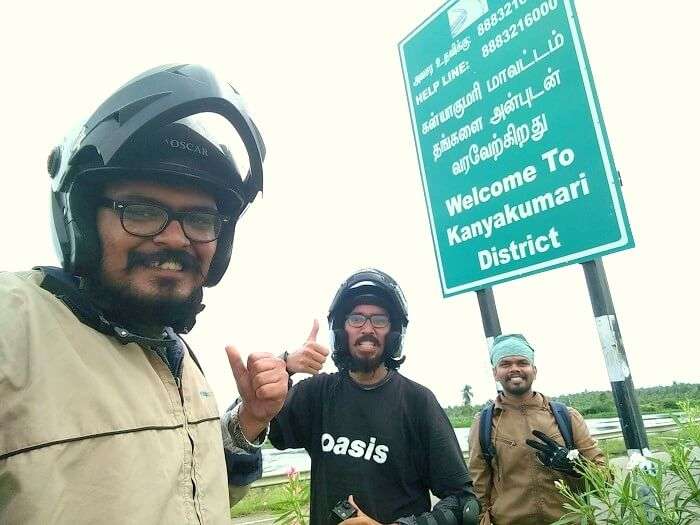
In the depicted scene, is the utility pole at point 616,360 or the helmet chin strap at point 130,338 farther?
the utility pole at point 616,360

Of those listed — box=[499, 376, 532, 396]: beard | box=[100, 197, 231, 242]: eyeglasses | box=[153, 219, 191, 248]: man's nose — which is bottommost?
box=[499, 376, 532, 396]: beard

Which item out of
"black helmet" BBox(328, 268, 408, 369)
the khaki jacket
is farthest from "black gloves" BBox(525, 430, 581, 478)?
the khaki jacket

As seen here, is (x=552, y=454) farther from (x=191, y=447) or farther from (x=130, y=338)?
(x=130, y=338)

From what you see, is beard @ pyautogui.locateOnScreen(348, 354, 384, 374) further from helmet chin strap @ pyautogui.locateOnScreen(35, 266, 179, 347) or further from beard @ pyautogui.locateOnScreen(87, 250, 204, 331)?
helmet chin strap @ pyautogui.locateOnScreen(35, 266, 179, 347)

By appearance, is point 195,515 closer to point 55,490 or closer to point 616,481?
point 55,490

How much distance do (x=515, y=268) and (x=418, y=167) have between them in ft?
3.75

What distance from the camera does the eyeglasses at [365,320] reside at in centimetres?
243

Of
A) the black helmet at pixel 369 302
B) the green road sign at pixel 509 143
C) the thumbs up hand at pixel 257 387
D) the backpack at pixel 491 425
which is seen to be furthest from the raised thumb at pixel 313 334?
the backpack at pixel 491 425

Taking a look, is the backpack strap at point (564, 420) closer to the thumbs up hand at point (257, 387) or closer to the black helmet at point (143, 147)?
the thumbs up hand at point (257, 387)

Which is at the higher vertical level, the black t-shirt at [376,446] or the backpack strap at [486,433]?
the black t-shirt at [376,446]

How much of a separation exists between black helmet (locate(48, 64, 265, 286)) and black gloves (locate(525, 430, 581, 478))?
2.51 m

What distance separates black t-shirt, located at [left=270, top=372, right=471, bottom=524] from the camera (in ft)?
6.57

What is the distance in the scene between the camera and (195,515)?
989 mm

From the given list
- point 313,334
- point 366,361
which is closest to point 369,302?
point 366,361
